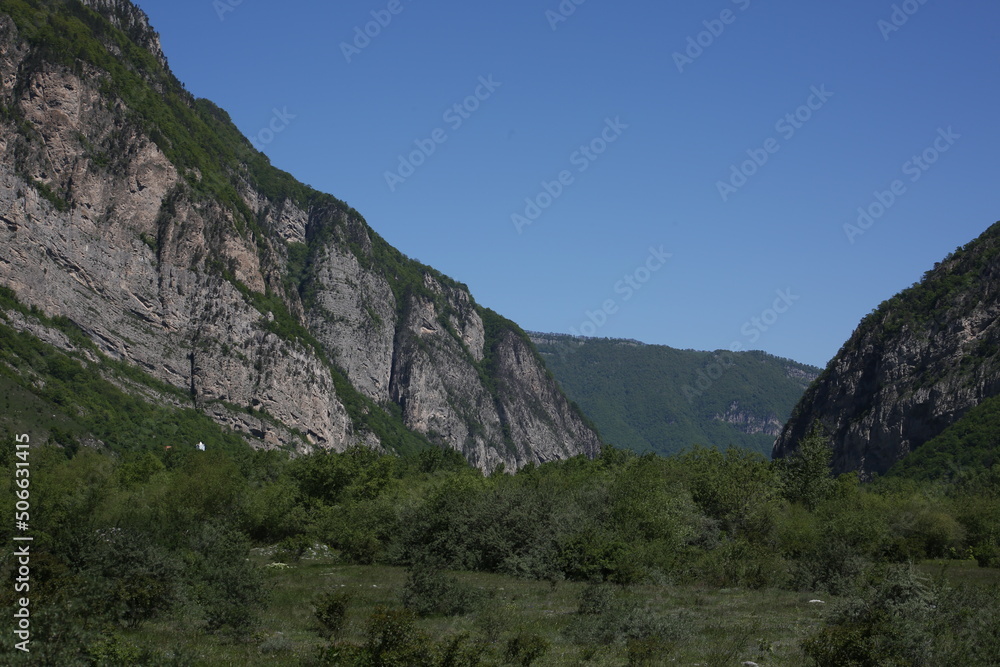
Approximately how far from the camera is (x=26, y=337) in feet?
442

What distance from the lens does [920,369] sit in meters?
158

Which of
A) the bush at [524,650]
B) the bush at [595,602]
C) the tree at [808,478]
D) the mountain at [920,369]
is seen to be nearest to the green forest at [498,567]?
the bush at [524,650]

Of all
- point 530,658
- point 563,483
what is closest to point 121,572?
point 530,658

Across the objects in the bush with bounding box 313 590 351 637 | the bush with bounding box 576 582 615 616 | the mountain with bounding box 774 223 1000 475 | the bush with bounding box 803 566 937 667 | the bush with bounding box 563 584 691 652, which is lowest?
the bush with bounding box 803 566 937 667

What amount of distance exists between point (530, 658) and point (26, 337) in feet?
446

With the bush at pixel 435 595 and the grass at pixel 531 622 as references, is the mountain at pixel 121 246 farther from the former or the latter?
Answer: the bush at pixel 435 595

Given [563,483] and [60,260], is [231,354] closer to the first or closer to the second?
[60,260]

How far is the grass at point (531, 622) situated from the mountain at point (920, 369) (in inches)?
4149

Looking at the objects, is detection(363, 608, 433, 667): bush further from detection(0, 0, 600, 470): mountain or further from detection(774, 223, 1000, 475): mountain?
detection(774, 223, 1000, 475): mountain

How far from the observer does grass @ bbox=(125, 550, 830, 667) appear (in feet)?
71.5

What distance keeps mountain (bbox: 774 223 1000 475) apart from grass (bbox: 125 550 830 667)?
346 feet

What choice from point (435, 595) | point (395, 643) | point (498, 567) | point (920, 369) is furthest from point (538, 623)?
point (920, 369)

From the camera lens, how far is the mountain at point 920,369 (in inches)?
5551

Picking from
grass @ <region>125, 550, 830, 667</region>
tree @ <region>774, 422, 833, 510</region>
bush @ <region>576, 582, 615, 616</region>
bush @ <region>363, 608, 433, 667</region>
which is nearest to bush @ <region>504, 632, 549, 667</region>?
grass @ <region>125, 550, 830, 667</region>
